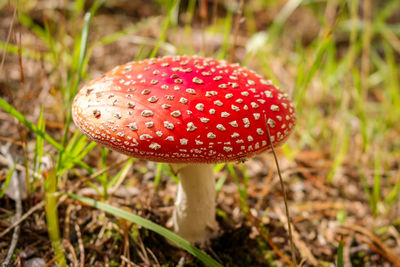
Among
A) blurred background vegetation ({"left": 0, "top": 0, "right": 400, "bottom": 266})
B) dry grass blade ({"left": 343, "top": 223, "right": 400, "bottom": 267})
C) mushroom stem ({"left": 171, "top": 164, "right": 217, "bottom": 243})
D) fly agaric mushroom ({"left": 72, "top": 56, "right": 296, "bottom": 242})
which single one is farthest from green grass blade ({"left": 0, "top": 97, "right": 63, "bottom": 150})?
dry grass blade ({"left": 343, "top": 223, "right": 400, "bottom": 267})

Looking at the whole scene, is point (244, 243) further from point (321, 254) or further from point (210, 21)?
point (210, 21)

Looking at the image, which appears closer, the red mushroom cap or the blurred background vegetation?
the red mushroom cap

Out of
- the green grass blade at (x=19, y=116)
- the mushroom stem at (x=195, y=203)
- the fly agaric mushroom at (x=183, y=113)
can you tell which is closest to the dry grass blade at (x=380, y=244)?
the mushroom stem at (x=195, y=203)

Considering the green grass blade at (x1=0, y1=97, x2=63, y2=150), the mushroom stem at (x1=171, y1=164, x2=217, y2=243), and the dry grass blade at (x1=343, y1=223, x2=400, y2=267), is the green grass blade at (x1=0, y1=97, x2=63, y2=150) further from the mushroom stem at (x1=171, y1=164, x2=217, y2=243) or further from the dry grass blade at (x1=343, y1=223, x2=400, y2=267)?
the dry grass blade at (x1=343, y1=223, x2=400, y2=267)

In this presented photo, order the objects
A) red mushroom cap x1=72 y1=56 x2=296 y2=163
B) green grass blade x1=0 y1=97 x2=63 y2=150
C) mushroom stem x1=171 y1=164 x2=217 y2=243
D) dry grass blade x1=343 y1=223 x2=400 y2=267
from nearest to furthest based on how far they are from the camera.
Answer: red mushroom cap x1=72 y1=56 x2=296 y2=163
green grass blade x1=0 y1=97 x2=63 y2=150
mushroom stem x1=171 y1=164 x2=217 y2=243
dry grass blade x1=343 y1=223 x2=400 y2=267

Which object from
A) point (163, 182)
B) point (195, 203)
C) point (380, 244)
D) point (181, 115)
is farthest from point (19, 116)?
point (380, 244)

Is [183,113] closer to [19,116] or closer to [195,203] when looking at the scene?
[195,203]
